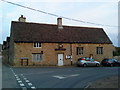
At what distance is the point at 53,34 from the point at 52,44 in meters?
2.57

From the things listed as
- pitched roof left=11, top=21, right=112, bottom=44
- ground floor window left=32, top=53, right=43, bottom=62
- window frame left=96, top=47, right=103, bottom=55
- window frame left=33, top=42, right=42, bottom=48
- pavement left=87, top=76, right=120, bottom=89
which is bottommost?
pavement left=87, top=76, right=120, bottom=89

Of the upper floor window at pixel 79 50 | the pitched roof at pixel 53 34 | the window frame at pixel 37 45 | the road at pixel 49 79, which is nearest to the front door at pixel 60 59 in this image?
the pitched roof at pixel 53 34

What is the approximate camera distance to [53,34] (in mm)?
31703

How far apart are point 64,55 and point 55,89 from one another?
67.8 feet

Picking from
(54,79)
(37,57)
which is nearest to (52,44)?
(37,57)

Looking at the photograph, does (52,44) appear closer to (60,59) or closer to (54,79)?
(60,59)

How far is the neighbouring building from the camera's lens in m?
28.4

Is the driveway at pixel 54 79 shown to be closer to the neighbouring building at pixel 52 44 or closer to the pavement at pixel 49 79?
the pavement at pixel 49 79

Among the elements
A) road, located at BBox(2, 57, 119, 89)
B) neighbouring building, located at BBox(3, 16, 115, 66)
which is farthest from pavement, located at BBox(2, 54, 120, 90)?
neighbouring building, located at BBox(3, 16, 115, 66)

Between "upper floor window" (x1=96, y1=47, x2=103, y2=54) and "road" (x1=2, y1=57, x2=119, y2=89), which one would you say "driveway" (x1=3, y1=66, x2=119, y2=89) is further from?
"upper floor window" (x1=96, y1=47, x2=103, y2=54)

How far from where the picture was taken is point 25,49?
28312mm

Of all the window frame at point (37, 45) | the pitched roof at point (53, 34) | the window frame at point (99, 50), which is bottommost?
the window frame at point (99, 50)

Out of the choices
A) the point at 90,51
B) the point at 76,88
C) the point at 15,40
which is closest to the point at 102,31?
the point at 90,51

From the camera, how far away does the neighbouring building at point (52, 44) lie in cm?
2836
